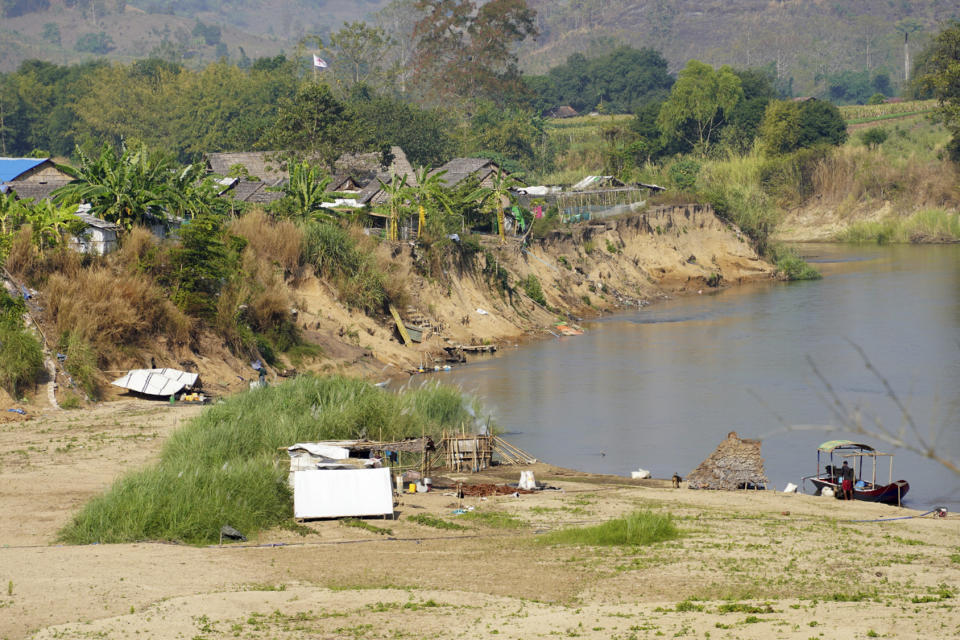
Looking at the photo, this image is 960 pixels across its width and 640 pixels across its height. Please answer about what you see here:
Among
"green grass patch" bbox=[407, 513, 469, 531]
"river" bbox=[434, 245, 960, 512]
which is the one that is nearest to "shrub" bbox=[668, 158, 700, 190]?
"river" bbox=[434, 245, 960, 512]

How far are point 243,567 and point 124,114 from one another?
86.0 m

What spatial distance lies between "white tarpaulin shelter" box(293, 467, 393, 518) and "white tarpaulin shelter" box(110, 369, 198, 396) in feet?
35.6

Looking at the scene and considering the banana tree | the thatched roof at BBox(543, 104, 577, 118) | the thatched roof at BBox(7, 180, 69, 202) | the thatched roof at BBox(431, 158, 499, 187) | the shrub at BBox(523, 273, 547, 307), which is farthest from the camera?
the thatched roof at BBox(543, 104, 577, 118)

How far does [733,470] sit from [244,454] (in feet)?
30.3

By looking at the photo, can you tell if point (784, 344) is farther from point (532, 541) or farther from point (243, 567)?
point (243, 567)

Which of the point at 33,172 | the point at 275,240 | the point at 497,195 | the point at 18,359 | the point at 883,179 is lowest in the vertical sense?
the point at 18,359

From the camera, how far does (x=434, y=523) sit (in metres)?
19.6

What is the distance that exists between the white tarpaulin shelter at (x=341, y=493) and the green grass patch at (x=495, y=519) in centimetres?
137

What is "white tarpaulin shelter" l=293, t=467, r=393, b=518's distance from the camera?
64.5ft

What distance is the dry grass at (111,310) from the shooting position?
30.5 metres

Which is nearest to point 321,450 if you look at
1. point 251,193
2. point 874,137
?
point 251,193

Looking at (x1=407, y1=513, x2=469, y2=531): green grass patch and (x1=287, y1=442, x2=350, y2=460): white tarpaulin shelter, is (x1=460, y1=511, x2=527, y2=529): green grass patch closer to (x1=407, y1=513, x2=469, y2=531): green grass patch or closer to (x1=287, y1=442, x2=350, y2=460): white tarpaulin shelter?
(x1=407, y1=513, x2=469, y2=531): green grass patch

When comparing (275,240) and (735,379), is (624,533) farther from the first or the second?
(275,240)

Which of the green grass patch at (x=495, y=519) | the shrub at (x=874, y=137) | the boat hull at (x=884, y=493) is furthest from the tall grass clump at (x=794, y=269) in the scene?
the green grass patch at (x=495, y=519)
